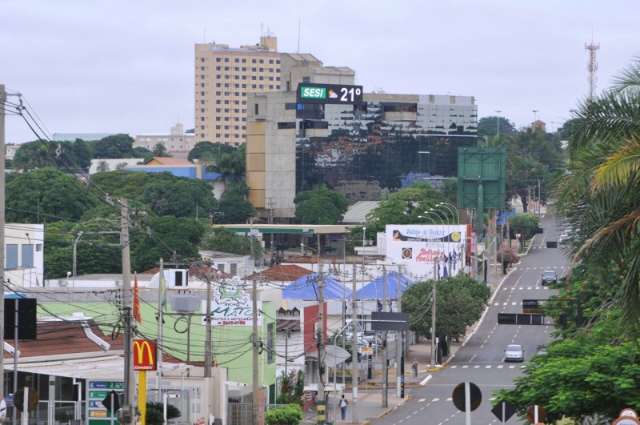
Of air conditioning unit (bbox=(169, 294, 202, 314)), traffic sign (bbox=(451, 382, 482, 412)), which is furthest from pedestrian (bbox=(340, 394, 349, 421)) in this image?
traffic sign (bbox=(451, 382, 482, 412))

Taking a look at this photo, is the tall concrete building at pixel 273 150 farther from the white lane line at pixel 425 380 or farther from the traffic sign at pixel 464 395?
the traffic sign at pixel 464 395

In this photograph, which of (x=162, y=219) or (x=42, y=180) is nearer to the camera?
(x=162, y=219)

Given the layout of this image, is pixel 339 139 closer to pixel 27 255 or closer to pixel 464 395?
pixel 27 255

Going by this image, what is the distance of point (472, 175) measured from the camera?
139 m

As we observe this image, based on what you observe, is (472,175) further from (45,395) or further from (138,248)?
(45,395)

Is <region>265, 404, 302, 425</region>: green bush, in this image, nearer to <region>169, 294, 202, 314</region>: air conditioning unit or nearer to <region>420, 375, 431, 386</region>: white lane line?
<region>169, 294, 202, 314</region>: air conditioning unit

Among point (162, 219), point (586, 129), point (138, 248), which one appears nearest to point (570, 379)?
point (586, 129)

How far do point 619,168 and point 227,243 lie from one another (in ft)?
411

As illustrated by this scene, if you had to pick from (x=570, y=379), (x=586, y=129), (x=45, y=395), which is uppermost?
(x=586, y=129)

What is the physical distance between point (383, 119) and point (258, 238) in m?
37.5

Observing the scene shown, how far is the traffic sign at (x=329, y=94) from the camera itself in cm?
18850

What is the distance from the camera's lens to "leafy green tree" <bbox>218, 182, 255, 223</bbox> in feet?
621

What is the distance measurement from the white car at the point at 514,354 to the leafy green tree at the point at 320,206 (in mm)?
93149

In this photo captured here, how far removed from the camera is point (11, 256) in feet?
301
